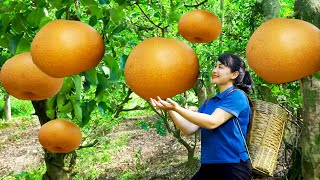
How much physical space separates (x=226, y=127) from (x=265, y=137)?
76 centimetres

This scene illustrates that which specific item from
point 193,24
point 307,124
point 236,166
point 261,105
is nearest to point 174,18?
point 193,24

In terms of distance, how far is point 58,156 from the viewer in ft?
11.8

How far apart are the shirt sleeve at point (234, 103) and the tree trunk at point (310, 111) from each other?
35 cm

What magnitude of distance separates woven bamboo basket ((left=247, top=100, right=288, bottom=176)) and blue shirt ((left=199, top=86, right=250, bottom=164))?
1.76ft

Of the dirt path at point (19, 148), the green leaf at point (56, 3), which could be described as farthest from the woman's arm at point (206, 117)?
the dirt path at point (19, 148)

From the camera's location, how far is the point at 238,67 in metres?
2.55

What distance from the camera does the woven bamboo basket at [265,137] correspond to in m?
3.19

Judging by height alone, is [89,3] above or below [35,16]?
above

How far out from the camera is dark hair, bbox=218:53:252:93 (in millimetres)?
2506

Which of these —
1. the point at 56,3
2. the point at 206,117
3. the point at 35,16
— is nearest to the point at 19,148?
the point at 206,117

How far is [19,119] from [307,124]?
12595 millimetres

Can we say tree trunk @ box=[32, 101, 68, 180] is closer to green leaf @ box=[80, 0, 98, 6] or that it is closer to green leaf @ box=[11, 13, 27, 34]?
green leaf @ box=[11, 13, 27, 34]

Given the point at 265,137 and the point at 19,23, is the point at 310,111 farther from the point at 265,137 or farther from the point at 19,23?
the point at 19,23

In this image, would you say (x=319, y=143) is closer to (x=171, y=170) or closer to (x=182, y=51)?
(x=182, y=51)
